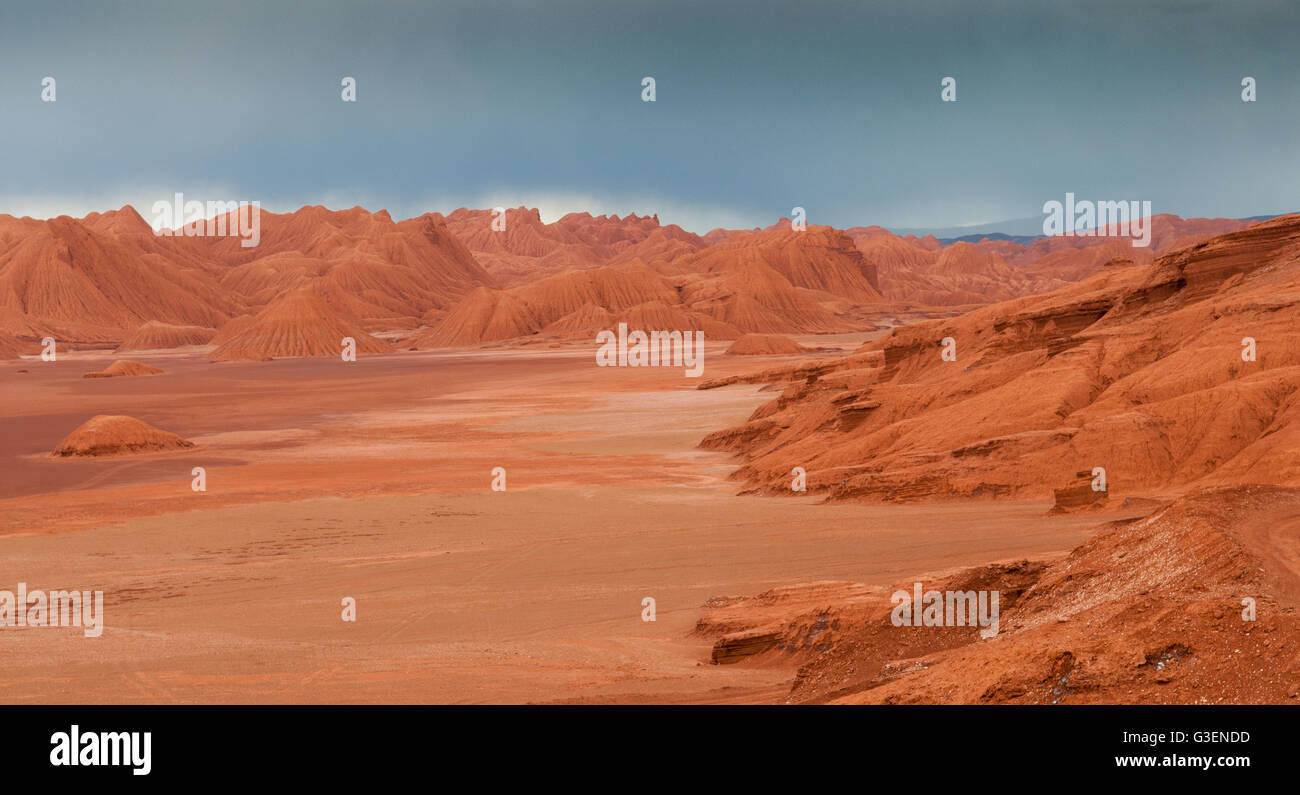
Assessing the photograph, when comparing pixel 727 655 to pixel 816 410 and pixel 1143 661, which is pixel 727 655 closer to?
pixel 1143 661

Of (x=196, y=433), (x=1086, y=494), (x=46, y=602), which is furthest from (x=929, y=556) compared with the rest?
(x=196, y=433)
